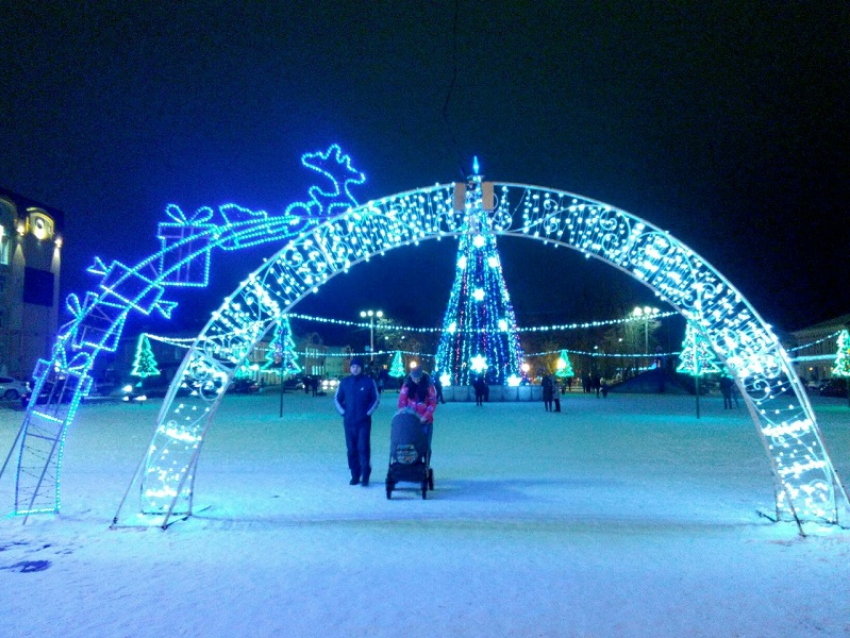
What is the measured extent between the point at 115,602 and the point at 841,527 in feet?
21.7

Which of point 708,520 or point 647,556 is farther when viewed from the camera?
point 708,520

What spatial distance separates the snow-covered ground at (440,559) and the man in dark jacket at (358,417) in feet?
1.06

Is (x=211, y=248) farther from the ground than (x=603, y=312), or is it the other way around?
(x=603, y=312)

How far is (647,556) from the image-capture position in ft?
21.5

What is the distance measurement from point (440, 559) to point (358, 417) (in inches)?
161

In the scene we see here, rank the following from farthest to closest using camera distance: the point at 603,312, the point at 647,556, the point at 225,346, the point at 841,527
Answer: the point at 603,312, the point at 225,346, the point at 841,527, the point at 647,556

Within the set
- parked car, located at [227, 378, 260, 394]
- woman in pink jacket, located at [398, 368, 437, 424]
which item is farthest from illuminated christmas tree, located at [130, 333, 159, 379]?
woman in pink jacket, located at [398, 368, 437, 424]

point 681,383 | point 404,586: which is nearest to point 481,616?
point 404,586

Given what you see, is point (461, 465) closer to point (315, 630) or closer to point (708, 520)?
point (708, 520)

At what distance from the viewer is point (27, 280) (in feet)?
179

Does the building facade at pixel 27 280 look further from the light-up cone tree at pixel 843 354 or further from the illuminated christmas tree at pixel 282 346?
the light-up cone tree at pixel 843 354

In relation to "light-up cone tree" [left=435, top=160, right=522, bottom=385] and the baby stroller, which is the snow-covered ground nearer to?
the baby stroller

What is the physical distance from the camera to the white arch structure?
27.3ft

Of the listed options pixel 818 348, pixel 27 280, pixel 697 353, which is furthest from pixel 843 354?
pixel 27 280
